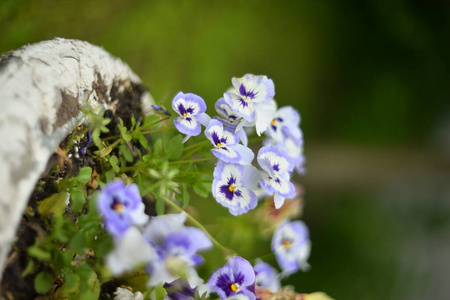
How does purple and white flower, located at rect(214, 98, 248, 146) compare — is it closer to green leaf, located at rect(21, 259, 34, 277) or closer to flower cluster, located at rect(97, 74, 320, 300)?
flower cluster, located at rect(97, 74, 320, 300)

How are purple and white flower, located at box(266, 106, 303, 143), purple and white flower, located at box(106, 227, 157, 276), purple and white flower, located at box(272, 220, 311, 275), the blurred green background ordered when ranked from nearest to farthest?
purple and white flower, located at box(106, 227, 157, 276) < purple and white flower, located at box(266, 106, 303, 143) < purple and white flower, located at box(272, 220, 311, 275) < the blurred green background

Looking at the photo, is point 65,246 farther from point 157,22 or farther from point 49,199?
point 157,22

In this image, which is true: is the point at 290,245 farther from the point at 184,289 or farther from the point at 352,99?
the point at 352,99

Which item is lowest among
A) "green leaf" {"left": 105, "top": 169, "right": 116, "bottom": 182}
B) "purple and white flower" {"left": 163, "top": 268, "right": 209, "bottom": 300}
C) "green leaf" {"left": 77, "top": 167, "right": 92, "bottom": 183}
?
"purple and white flower" {"left": 163, "top": 268, "right": 209, "bottom": 300}

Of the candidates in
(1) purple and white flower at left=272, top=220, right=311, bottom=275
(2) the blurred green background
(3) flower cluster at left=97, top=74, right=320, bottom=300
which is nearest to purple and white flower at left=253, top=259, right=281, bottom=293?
(1) purple and white flower at left=272, top=220, right=311, bottom=275

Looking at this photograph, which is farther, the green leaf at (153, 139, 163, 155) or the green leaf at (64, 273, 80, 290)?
the green leaf at (153, 139, 163, 155)

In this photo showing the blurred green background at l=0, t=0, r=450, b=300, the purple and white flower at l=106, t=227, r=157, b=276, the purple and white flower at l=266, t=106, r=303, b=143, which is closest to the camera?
the purple and white flower at l=106, t=227, r=157, b=276

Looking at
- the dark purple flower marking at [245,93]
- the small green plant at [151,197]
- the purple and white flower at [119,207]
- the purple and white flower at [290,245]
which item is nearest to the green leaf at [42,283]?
the small green plant at [151,197]
